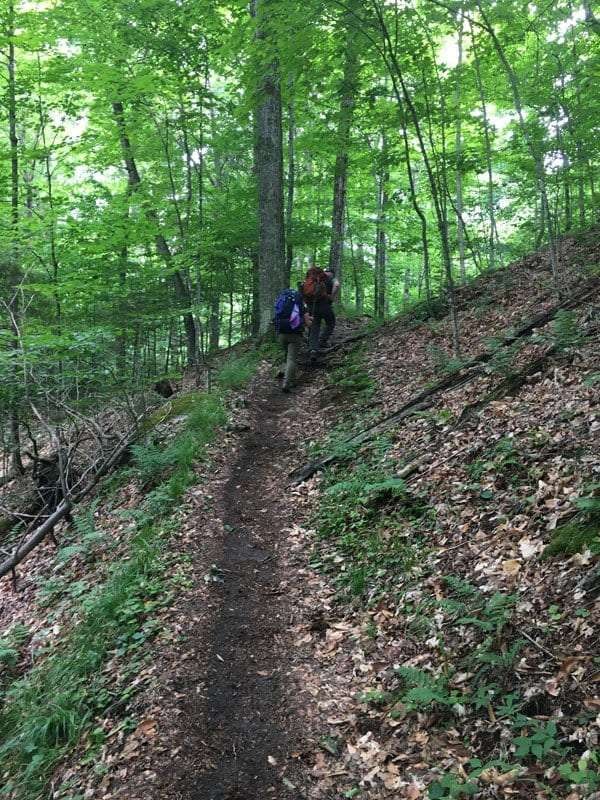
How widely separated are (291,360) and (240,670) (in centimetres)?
788

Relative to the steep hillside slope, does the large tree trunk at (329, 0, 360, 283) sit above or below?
above

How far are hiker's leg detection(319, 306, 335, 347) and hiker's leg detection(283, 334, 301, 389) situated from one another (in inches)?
61.3

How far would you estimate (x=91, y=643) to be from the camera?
5.34 metres

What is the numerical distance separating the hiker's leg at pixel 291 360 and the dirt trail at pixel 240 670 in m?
4.33

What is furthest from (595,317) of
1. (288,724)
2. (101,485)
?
(101,485)

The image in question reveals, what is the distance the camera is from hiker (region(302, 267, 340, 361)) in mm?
12297

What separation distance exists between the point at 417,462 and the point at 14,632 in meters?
5.80

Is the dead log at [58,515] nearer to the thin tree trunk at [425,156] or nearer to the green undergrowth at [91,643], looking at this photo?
the green undergrowth at [91,643]

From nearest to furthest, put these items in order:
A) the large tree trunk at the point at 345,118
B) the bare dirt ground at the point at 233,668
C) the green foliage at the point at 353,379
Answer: the bare dirt ground at the point at 233,668 < the large tree trunk at the point at 345,118 < the green foliage at the point at 353,379

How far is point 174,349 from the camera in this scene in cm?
2030

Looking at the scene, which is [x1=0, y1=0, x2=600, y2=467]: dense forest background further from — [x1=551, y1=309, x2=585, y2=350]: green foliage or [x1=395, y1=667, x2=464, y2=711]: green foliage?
[x1=395, y1=667, x2=464, y2=711]: green foliage

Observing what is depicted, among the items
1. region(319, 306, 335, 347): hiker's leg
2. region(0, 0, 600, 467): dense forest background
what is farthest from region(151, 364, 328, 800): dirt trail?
region(319, 306, 335, 347): hiker's leg

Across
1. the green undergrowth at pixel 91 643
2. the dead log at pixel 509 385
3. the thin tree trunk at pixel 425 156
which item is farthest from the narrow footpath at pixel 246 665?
the thin tree trunk at pixel 425 156

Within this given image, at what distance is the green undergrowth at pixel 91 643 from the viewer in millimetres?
4422
